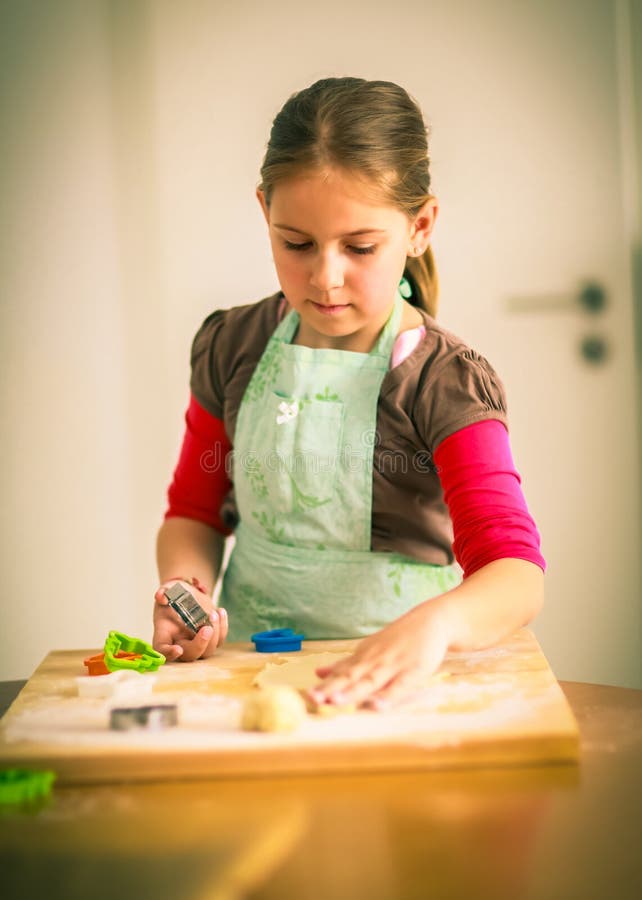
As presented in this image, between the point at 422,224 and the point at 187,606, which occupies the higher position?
the point at 422,224

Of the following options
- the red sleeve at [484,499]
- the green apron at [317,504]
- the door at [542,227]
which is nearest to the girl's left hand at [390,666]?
the red sleeve at [484,499]

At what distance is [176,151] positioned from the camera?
81.0 inches

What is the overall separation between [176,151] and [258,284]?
0.31 meters

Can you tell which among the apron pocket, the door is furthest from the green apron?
the door

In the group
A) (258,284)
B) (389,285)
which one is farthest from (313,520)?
(258,284)

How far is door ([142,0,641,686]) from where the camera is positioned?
1935 millimetres

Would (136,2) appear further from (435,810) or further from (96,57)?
(435,810)

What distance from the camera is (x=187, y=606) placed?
0.95m

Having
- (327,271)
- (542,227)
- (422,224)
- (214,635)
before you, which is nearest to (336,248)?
(327,271)

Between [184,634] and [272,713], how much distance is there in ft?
0.92

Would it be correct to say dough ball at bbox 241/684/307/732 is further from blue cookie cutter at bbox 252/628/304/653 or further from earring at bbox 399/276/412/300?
earring at bbox 399/276/412/300

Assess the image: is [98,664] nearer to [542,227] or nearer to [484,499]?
[484,499]

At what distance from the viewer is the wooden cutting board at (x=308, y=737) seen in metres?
0.63

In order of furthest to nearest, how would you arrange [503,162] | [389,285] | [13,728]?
[503,162], [389,285], [13,728]
